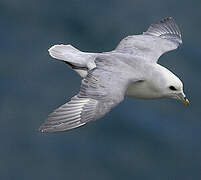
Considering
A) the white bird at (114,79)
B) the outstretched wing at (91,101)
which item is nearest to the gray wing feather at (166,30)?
the white bird at (114,79)

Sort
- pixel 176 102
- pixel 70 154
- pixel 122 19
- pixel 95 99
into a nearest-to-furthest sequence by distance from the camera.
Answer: pixel 95 99 → pixel 70 154 → pixel 176 102 → pixel 122 19

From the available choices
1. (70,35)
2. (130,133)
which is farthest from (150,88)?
(70,35)

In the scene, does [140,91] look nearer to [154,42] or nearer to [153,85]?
[153,85]

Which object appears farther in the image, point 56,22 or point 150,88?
point 56,22

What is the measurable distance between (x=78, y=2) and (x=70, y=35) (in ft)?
2.28

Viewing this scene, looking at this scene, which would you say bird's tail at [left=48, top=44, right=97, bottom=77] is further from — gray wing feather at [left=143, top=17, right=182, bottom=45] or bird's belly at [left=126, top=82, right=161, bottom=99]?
gray wing feather at [left=143, top=17, right=182, bottom=45]

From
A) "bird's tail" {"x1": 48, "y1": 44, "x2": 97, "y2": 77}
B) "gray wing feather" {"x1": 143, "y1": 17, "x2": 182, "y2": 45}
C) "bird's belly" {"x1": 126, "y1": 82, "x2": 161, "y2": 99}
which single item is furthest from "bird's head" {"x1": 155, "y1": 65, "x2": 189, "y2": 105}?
"gray wing feather" {"x1": 143, "y1": 17, "x2": 182, "y2": 45}

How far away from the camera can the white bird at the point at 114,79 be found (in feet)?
32.4

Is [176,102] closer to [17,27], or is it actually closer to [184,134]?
[184,134]

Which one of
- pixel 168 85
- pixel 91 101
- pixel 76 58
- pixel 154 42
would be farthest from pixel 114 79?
pixel 154 42

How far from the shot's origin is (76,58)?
36.3ft

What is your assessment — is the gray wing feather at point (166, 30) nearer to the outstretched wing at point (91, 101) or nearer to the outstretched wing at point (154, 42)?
the outstretched wing at point (154, 42)

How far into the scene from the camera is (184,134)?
12.5 m

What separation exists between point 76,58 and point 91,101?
3.74ft
